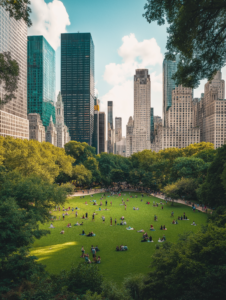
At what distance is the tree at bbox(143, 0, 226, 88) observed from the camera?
7.71 meters

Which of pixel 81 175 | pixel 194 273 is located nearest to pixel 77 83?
pixel 81 175

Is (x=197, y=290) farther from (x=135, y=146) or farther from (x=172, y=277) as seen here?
(x=135, y=146)

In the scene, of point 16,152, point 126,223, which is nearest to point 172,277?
point 126,223

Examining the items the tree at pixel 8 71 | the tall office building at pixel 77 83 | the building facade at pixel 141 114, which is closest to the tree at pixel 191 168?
the tree at pixel 8 71

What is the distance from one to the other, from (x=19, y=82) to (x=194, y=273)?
10435cm

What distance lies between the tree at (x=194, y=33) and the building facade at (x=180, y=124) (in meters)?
108

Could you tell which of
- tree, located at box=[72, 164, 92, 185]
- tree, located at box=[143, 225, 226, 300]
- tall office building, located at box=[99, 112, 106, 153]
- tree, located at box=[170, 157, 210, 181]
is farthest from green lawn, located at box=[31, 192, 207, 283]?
tall office building, located at box=[99, 112, 106, 153]

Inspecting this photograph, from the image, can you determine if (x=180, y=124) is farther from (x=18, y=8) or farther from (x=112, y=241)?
(x=18, y=8)

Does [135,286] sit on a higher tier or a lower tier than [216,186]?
lower

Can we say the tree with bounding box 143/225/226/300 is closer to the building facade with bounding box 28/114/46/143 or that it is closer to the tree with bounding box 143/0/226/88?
the tree with bounding box 143/0/226/88

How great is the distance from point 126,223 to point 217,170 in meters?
12.4

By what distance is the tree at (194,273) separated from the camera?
7.33 meters

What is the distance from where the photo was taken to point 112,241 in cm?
2058

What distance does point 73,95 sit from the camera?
549ft
